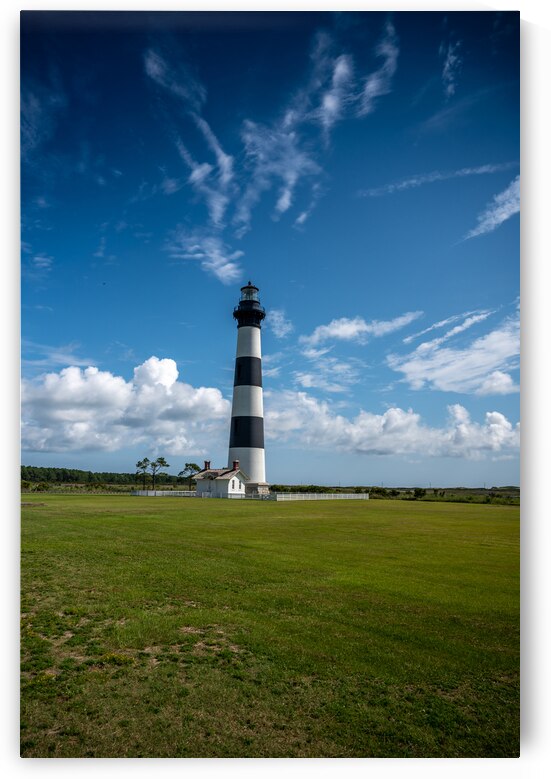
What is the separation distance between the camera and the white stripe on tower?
37812 mm

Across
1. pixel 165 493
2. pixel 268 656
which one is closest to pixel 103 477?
pixel 165 493

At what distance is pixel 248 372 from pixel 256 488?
984 cm

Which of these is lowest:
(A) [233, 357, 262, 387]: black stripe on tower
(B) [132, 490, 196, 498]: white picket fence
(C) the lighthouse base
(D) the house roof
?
(B) [132, 490, 196, 498]: white picket fence

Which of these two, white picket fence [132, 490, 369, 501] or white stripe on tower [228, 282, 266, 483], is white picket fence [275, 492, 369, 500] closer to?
white picket fence [132, 490, 369, 501]

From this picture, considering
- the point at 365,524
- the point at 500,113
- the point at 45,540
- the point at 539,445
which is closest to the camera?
the point at 539,445

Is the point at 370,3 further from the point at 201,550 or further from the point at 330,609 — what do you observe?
the point at 201,550

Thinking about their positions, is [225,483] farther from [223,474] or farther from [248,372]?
[248,372]

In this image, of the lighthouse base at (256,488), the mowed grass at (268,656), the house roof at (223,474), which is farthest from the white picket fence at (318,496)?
the mowed grass at (268,656)

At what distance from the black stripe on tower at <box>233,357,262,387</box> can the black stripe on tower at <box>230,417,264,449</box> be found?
108 inches

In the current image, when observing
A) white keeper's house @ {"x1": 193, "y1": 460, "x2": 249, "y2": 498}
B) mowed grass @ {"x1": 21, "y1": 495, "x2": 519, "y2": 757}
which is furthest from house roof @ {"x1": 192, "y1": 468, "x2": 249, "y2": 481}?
mowed grass @ {"x1": 21, "y1": 495, "x2": 519, "y2": 757}

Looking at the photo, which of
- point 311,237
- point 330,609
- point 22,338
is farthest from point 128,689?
point 311,237

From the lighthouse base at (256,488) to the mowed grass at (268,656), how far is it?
2850cm

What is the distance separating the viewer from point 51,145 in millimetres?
8352

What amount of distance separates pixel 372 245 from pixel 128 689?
8.36m
